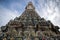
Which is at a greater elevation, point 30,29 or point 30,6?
point 30,6

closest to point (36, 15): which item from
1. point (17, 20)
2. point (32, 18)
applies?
point (32, 18)

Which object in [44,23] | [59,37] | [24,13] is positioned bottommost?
[59,37]

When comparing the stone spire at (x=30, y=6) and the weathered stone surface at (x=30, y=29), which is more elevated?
the stone spire at (x=30, y=6)

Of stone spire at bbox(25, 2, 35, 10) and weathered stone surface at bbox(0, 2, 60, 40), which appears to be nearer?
weathered stone surface at bbox(0, 2, 60, 40)

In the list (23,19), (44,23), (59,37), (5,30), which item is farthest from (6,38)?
(59,37)

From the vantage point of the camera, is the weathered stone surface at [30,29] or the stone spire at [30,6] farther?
the stone spire at [30,6]

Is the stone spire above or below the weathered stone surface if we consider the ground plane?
above

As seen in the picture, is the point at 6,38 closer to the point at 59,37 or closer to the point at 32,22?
the point at 32,22

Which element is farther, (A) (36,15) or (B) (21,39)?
(A) (36,15)

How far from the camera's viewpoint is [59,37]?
29.9 meters

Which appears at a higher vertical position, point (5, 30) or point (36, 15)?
point (36, 15)

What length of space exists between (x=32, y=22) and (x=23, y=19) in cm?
192

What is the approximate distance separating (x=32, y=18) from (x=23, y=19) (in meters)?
1.64

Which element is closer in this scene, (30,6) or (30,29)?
(30,29)
